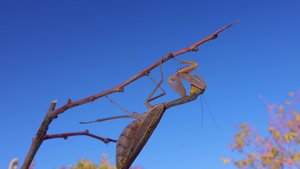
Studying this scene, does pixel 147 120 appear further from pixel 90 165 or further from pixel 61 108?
pixel 90 165

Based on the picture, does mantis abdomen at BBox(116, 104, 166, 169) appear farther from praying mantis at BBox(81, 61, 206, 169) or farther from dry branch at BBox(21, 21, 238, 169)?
dry branch at BBox(21, 21, 238, 169)

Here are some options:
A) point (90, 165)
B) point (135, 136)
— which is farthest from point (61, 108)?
point (90, 165)

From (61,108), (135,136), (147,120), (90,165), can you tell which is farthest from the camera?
(90,165)

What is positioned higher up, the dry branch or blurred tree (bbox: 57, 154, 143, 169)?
blurred tree (bbox: 57, 154, 143, 169)

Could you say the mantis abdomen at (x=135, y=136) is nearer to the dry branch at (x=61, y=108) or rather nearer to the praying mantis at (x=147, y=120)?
the praying mantis at (x=147, y=120)

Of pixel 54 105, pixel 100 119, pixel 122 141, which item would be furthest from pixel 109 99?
pixel 54 105

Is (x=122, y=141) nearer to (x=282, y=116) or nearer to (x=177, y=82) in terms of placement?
(x=177, y=82)

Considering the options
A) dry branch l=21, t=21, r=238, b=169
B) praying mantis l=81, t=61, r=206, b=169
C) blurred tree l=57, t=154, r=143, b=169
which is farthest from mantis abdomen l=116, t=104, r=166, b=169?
blurred tree l=57, t=154, r=143, b=169

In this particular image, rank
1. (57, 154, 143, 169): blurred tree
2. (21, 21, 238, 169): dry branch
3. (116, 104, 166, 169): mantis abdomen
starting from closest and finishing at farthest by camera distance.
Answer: (21, 21, 238, 169): dry branch, (116, 104, 166, 169): mantis abdomen, (57, 154, 143, 169): blurred tree

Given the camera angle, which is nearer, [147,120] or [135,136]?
[135,136]
